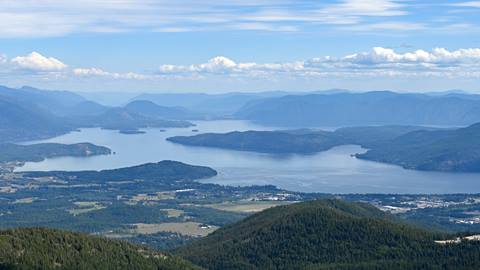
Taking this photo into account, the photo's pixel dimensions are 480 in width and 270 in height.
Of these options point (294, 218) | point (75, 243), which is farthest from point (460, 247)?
point (75, 243)

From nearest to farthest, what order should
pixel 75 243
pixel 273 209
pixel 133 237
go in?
pixel 75 243 → pixel 273 209 → pixel 133 237

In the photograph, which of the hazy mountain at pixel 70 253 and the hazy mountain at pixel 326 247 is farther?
the hazy mountain at pixel 326 247

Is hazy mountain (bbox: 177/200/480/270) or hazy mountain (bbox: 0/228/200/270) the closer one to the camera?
hazy mountain (bbox: 0/228/200/270)

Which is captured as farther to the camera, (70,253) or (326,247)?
(326,247)

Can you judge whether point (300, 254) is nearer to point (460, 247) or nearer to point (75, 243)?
point (460, 247)
